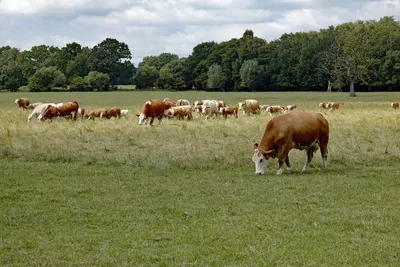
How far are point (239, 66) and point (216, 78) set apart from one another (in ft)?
18.0

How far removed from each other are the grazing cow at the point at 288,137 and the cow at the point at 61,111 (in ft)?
62.2

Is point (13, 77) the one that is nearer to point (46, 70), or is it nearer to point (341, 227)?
point (46, 70)

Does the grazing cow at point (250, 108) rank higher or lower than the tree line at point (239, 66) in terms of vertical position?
lower

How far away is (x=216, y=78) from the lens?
380 ft

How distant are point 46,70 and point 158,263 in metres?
111

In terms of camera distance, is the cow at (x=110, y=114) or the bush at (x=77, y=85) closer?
the cow at (x=110, y=114)

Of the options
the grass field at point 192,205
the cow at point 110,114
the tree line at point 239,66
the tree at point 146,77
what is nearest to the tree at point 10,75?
the tree line at point 239,66

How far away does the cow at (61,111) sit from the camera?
30875mm

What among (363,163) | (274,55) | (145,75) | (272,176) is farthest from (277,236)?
(145,75)

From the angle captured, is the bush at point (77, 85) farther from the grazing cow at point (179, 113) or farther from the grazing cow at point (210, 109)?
the grazing cow at point (179, 113)

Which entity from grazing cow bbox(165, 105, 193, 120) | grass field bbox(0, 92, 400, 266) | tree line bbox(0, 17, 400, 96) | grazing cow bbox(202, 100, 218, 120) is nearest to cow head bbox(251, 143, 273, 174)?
grass field bbox(0, 92, 400, 266)

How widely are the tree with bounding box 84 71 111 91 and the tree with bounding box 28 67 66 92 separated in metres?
5.03

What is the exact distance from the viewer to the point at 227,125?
88.2ft

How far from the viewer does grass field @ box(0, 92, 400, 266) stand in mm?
7699
